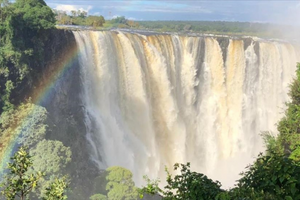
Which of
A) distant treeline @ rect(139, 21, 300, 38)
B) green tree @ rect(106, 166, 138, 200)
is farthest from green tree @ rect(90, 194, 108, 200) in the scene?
distant treeline @ rect(139, 21, 300, 38)

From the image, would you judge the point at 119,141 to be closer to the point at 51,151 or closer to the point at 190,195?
the point at 51,151

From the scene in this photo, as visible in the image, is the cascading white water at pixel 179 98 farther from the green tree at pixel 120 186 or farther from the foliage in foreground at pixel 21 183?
the foliage in foreground at pixel 21 183

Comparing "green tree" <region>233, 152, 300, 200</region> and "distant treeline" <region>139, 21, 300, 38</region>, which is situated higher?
"distant treeline" <region>139, 21, 300, 38</region>

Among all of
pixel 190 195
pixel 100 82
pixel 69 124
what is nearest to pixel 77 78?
pixel 100 82

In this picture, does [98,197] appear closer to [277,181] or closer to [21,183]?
[21,183]

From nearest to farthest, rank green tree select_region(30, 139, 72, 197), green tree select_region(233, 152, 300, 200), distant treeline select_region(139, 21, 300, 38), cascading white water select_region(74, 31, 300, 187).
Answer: green tree select_region(233, 152, 300, 200) → green tree select_region(30, 139, 72, 197) → cascading white water select_region(74, 31, 300, 187) → distant treeline select_region(139, 21, 300, 38)

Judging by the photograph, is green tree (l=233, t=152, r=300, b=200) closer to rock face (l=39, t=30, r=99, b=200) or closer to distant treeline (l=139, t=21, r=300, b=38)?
rock face (l=39, t=30, r=99, b=200)

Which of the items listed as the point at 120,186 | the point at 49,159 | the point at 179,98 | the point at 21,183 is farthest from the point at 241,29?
the point at 21,183
